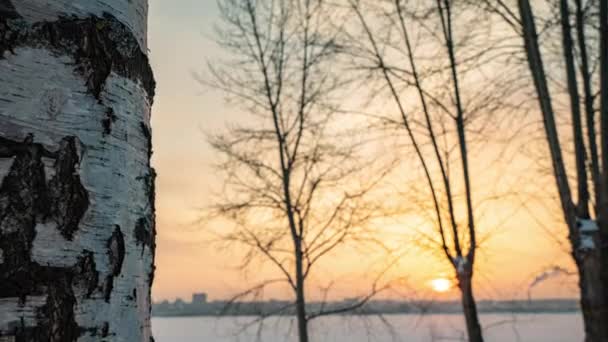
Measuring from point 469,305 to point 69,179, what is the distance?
691 centimetres

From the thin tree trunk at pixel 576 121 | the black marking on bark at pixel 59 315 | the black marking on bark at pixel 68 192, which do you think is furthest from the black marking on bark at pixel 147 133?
the thin tree trunk at pixel 576 121

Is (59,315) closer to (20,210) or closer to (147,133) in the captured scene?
(20,210)

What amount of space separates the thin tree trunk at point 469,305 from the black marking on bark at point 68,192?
269 inches

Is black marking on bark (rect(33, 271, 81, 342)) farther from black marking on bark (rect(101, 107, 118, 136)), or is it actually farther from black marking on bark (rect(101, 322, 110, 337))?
black marking on bark (rect(101, 107, 118, 136))

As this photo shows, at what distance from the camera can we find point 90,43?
70 cm

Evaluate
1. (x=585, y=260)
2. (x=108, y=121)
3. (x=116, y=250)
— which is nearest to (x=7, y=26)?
(x=108, y=121)

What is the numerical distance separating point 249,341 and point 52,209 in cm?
887

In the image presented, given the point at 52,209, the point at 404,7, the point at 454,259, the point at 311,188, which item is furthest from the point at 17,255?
the point at 311,188

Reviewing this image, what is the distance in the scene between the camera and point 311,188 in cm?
890

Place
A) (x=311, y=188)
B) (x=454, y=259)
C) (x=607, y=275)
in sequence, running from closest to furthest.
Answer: (x=607, y=275) → (x=454, y=259) → (x=311, y=188)

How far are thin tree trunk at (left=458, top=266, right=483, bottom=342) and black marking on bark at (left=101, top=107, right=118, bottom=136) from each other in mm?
6783

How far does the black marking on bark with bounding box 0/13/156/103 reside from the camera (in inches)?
25.0

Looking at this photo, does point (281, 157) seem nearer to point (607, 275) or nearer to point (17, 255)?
point (607, 275)

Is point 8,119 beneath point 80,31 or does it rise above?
beneath
